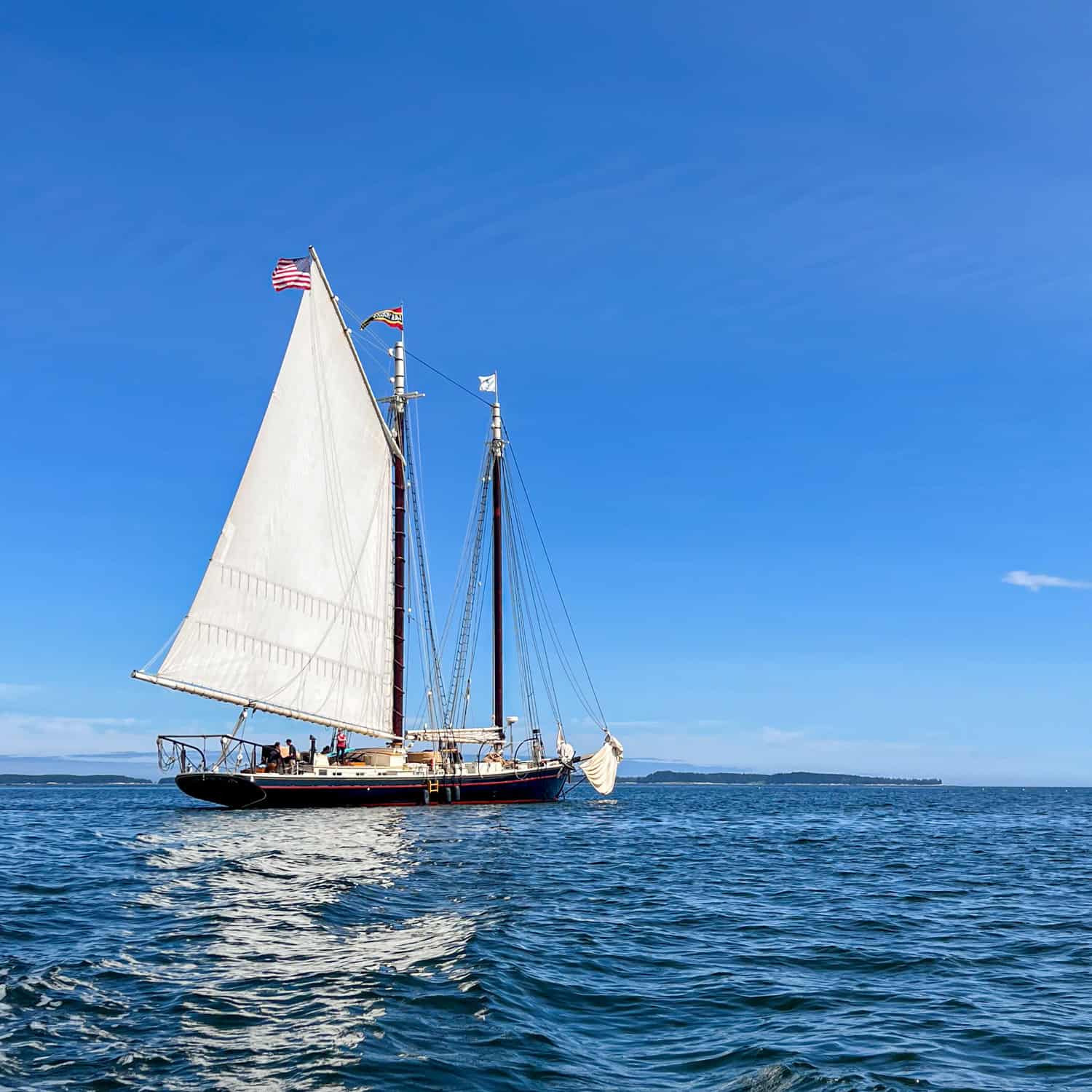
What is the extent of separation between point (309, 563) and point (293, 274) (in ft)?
57.0

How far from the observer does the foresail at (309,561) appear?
5616cm

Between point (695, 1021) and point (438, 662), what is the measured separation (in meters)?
62.1

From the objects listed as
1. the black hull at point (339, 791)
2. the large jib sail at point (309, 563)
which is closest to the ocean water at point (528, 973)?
the large jib sail at point (309, 563)

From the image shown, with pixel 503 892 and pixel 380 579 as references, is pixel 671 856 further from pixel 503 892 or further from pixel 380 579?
pixel 380 579

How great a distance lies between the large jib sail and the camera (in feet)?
184

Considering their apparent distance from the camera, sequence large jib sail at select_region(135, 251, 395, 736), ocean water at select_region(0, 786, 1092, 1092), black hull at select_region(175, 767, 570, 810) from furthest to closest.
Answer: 1. black hull at select_region(175, 767, 570, 810)
2. large jib sail at select_region(135, 251, 395, 736)
3. ocean water at select_region(0, 786, 1092, 1092)

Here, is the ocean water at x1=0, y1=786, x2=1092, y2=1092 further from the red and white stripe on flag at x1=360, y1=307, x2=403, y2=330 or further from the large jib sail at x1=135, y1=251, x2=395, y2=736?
the red and white stripe on flag at x1=360, y1=307, x2=403, y2=330

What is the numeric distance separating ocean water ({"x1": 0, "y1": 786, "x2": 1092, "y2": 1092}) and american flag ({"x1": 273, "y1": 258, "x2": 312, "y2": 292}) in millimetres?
36232

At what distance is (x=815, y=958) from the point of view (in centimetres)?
1883

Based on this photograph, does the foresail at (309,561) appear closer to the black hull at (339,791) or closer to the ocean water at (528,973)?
the black hull at (339,791)

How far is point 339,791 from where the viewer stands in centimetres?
6041

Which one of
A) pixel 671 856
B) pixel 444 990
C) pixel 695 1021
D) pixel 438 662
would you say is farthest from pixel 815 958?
pixel 438 662

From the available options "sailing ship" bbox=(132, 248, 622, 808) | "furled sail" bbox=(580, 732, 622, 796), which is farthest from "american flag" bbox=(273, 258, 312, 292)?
"furled sail" bbox=(580, 732, 622, 796)

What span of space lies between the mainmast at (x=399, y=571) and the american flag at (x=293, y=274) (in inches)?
532
